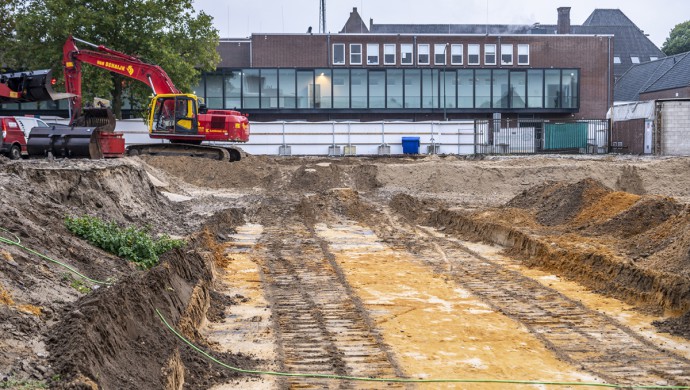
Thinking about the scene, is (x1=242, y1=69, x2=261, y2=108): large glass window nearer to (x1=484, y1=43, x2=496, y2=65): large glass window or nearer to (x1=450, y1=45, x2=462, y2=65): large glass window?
(x1=450, y1=45, x2=462, y2=65): large glass window

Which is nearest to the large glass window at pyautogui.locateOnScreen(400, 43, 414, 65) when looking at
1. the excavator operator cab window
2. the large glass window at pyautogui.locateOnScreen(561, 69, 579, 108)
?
the large glass window at pyautogui.locateOnScreen(561, 69, 579, 108)

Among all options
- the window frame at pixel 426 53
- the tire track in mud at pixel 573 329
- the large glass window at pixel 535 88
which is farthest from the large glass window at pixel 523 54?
the tire track in mud at pixel 573 329

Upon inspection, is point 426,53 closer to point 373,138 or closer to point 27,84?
point 373,138

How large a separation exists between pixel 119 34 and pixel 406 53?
985 inches

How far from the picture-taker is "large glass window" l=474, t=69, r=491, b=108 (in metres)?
52.1

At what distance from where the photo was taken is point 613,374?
7.66 m

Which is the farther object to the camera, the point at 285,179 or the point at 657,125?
the point at 657,125

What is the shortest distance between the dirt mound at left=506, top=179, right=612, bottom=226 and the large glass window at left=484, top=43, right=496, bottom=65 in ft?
127

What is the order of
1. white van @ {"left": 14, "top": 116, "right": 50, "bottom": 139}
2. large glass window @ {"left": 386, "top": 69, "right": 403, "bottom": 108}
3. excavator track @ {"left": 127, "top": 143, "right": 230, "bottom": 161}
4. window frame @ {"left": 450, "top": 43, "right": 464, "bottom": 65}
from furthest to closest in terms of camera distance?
window frame @ {"left": 450, "top": 43, "right": 464, "bottom": 65} → large glass window @ {"left": 386, "top": 69, "right": 403, "bottom": 108} → excavator track @ {"left": 127, "top": 143, "right": 230, "bottom": 161} → white van @ {"left": 14, "top": 116, "right": 50, "bottom": 139}

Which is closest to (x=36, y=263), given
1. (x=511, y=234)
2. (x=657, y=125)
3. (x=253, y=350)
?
(x=253, y=350)

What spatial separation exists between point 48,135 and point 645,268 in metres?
17.8

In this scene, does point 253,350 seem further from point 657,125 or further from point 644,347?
point 657,125

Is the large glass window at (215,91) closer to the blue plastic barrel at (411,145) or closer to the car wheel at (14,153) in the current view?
the blue plastic barrel at (411,145)

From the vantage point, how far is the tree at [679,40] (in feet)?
269
